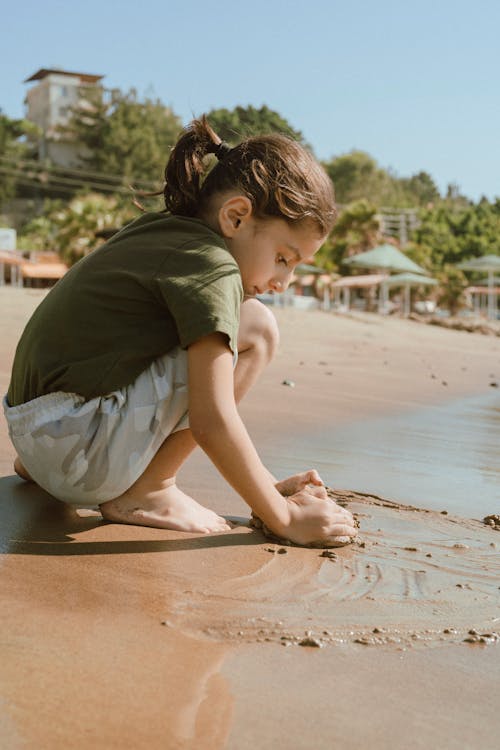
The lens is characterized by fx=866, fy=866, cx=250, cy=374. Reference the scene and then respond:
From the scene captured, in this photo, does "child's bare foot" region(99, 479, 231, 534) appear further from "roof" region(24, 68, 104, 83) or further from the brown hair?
"roof" region(24, 68, 104, 83)

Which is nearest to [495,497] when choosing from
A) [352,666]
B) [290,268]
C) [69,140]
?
[290,268]

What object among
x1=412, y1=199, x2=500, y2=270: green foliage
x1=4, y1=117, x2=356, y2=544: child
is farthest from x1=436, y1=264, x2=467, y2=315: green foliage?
x1=4, y1=117, x2=356, y2=544: child

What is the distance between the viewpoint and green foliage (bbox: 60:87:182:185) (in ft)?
186

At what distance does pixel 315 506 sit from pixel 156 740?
1007mm

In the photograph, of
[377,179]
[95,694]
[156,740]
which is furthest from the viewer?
[377,179]

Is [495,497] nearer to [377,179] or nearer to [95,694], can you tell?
[95,694]

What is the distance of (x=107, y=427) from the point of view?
1799mm

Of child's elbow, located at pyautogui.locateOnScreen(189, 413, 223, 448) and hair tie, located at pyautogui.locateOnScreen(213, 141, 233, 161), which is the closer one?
child's elbow, located at pyautogui.locateOnScreen(189, 413, 223, 448)

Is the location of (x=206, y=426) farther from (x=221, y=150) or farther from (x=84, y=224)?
(x=84, y=224)

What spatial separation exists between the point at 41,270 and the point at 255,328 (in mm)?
41101

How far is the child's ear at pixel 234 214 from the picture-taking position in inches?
74.4

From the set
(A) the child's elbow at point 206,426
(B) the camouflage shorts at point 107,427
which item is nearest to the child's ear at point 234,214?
(B) the camouflage shorts at point 107,427

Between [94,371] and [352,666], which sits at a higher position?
[94,371]

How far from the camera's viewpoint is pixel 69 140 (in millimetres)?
62000
